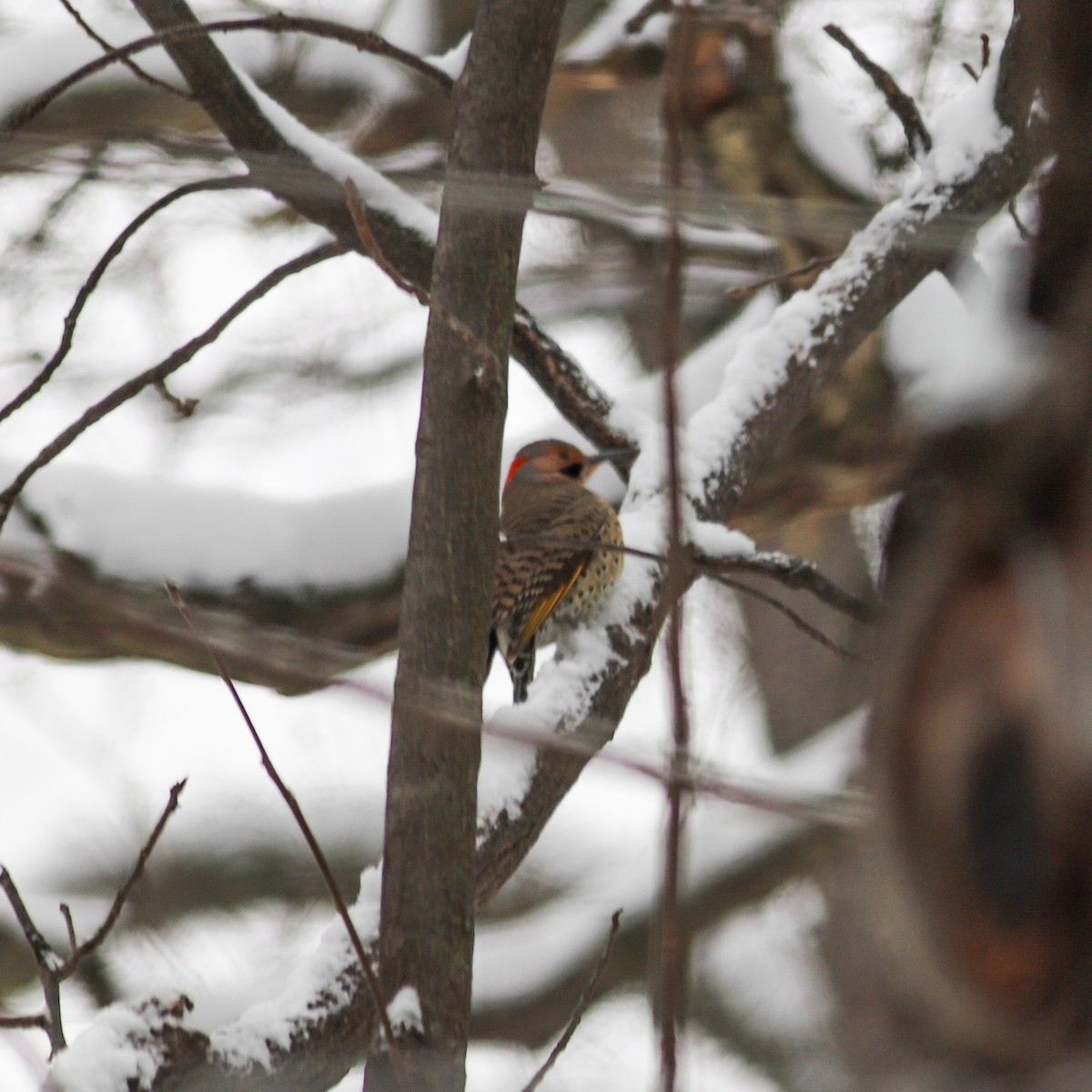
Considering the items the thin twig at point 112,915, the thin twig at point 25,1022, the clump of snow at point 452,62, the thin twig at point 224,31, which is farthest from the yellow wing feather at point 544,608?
the thin twig at point 25,1022

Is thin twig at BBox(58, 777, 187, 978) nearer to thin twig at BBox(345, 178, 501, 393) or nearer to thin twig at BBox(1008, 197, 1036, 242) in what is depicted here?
thin twig at BBox(345, 178, 501, 393)

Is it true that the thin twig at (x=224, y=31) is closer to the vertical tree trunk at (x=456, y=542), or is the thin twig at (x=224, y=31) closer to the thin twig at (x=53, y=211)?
the vertical tree trunk at (x=456, y=542)

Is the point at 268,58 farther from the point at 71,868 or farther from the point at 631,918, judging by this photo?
the point at 631,918

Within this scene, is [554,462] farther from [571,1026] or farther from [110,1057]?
[110,1057]

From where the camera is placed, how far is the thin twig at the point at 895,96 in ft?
9.32

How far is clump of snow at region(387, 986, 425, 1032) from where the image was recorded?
5.39 feet

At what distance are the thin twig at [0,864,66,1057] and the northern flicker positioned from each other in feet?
5.43

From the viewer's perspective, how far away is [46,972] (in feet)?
5.66

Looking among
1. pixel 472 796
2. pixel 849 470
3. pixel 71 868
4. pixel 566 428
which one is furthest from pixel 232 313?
pixel 71 868

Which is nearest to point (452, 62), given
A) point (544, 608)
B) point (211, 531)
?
point (544, 608)

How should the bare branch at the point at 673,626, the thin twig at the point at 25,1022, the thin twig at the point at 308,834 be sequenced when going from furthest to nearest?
the thin twig at the point at 25,1022 < the thin twig at the point at 308,834 < the bare branch at the point at 673,626

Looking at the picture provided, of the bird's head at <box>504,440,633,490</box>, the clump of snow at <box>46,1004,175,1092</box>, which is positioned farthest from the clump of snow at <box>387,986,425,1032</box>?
the bird's head at <box>504,440,633,490</box>

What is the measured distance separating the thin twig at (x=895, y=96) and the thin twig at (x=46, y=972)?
7.11 feet

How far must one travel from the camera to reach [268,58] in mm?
4617
